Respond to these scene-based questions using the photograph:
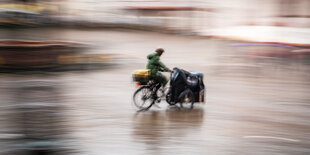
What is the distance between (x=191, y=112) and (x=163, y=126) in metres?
1.62

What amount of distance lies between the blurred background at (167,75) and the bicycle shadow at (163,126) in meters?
0.02

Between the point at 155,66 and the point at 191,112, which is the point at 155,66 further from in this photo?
the point at 191,112

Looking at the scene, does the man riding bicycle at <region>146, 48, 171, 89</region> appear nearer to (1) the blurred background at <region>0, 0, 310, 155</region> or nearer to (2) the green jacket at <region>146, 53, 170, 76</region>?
(2) the green jacket at <region>146, 53, 170, 76</region>

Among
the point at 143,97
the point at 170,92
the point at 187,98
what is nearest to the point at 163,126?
the point at 143,97

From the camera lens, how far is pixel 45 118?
3924mm

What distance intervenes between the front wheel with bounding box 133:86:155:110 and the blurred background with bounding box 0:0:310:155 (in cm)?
30

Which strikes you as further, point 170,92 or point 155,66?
point 170,92

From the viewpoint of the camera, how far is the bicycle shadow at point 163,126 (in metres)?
6.86

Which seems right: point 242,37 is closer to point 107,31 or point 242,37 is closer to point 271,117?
point 107,31

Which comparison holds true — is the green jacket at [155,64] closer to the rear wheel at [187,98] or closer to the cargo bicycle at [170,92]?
the cargo bicycle at [170,92]

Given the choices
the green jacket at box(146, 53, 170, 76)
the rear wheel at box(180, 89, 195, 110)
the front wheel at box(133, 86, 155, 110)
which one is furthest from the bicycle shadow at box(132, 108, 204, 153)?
the green jacket at box(146, 53, 170, 76)

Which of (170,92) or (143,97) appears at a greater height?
(170,92)

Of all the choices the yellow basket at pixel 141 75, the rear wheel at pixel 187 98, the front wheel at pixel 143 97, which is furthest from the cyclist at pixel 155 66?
the rear wheel at pixel 187 98

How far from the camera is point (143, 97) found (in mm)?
9328
